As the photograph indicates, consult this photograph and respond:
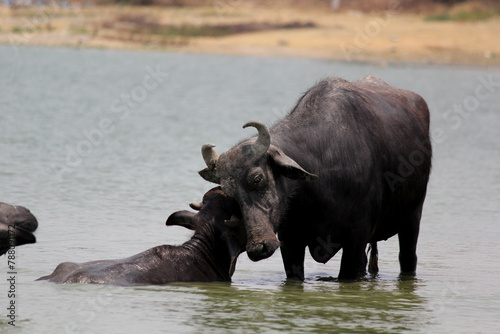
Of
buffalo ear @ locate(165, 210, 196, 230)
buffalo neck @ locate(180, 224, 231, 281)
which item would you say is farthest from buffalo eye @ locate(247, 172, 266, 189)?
buffalo ear @ locate(165, 210, 196, 230)

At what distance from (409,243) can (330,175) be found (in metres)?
2.07

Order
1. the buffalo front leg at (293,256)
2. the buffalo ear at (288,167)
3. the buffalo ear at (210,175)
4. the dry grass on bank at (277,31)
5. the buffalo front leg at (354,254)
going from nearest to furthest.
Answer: the buffalo ear at (288,167) → the buffalo ear at (210,175) → the buffalo front leg at (354,254) → the buffalo front leg at (293,256) → the dry grass on bank at (277,31)

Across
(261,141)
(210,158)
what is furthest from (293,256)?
(261,141)

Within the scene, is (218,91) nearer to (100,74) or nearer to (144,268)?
(100,74)

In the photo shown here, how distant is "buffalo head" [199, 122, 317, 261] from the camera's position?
9078 millimetres

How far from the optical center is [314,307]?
9.34m

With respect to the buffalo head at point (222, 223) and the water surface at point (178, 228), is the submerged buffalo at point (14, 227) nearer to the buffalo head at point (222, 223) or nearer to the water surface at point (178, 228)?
the water surface at point (178, 228)

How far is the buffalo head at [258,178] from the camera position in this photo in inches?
357

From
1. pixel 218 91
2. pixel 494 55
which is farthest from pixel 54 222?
pixel 494 55

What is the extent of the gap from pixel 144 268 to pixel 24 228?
222cm

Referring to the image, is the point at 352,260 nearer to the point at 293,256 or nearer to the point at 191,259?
the point at 293,256

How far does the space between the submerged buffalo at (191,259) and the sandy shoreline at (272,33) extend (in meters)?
38.6

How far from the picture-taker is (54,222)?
1321 centimetres

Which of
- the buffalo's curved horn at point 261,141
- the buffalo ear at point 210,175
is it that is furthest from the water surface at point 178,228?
the buffalo's curved horn at point 261,141
